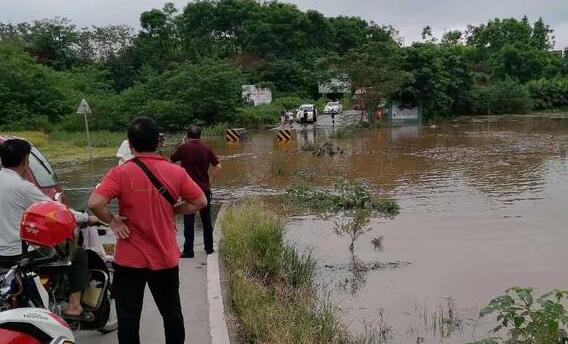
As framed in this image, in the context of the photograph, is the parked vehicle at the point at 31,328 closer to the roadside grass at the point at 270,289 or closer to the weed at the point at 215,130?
the roadside grass at the point at 270,289

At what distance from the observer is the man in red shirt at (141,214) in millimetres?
3699

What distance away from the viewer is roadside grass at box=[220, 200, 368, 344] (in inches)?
179

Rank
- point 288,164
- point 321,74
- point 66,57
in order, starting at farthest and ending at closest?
point 66,57, point 321,74, point 288,164

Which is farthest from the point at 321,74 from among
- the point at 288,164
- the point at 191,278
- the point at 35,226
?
the point at 35,226

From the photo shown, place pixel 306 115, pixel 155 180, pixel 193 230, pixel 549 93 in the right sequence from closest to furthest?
pixel 155 180 → pixel 193 230 → pixel 306 115 → pixel 549 93

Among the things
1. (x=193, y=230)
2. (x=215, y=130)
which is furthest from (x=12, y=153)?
(x=215, y=130)

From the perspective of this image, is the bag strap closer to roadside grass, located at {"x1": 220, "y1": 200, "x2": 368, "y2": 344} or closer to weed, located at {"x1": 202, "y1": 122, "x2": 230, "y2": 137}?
roadside grass, located at {"x1": 220, "y1": 200, "x2": 368, "y2": 344}

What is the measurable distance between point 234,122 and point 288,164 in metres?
19.9

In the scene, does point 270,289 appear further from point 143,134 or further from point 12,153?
point 12,153

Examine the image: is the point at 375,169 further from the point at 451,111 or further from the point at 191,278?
the point at 451,111

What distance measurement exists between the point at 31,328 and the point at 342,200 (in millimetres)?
9576

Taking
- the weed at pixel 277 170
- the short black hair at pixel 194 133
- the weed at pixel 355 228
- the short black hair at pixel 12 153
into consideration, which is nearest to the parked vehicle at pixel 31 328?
the short black hair at pixel 12 153

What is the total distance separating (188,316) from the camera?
17.5ft

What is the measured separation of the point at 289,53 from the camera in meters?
64.4
